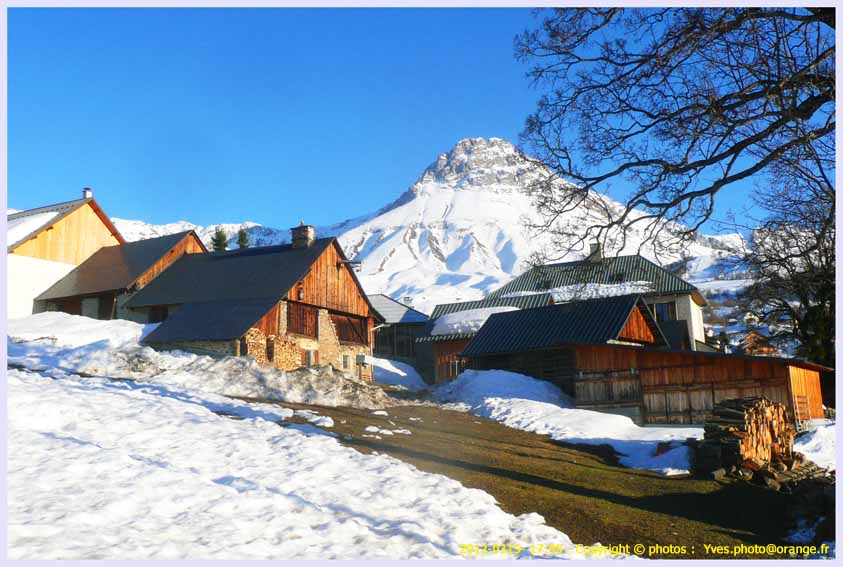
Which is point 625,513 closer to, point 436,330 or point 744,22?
point 744,22

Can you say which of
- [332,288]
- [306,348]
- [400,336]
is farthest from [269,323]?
[400,336]

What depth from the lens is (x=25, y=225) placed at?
138ft

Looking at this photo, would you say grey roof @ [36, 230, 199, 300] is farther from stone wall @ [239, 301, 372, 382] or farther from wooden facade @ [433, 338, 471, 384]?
wooden facade @ [433, 338, 471, 384]

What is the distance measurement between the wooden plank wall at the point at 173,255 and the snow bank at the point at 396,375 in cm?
1347

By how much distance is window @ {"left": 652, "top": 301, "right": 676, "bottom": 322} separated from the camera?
5069cm

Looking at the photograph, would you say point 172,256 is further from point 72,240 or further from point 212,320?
point 212,320

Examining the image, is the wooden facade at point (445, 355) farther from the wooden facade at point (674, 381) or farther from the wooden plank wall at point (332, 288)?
the wooden facade at point (674, 381)

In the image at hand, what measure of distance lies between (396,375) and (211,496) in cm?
3461

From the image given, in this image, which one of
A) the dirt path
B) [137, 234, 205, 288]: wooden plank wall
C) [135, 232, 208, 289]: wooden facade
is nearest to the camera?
the dirt path

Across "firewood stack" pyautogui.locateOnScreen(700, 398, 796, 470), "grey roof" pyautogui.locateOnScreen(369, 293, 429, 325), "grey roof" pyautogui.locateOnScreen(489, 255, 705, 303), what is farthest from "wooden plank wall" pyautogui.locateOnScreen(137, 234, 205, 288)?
"firewood stack" pyautogui.locateOnScreen(700, 398, 796, 470)

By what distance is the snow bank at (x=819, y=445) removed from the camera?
19031 mm

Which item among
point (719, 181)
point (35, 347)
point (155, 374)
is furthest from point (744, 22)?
point (35, 347)

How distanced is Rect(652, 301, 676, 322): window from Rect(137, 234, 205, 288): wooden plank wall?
107 ft

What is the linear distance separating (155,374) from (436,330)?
83.2ft
